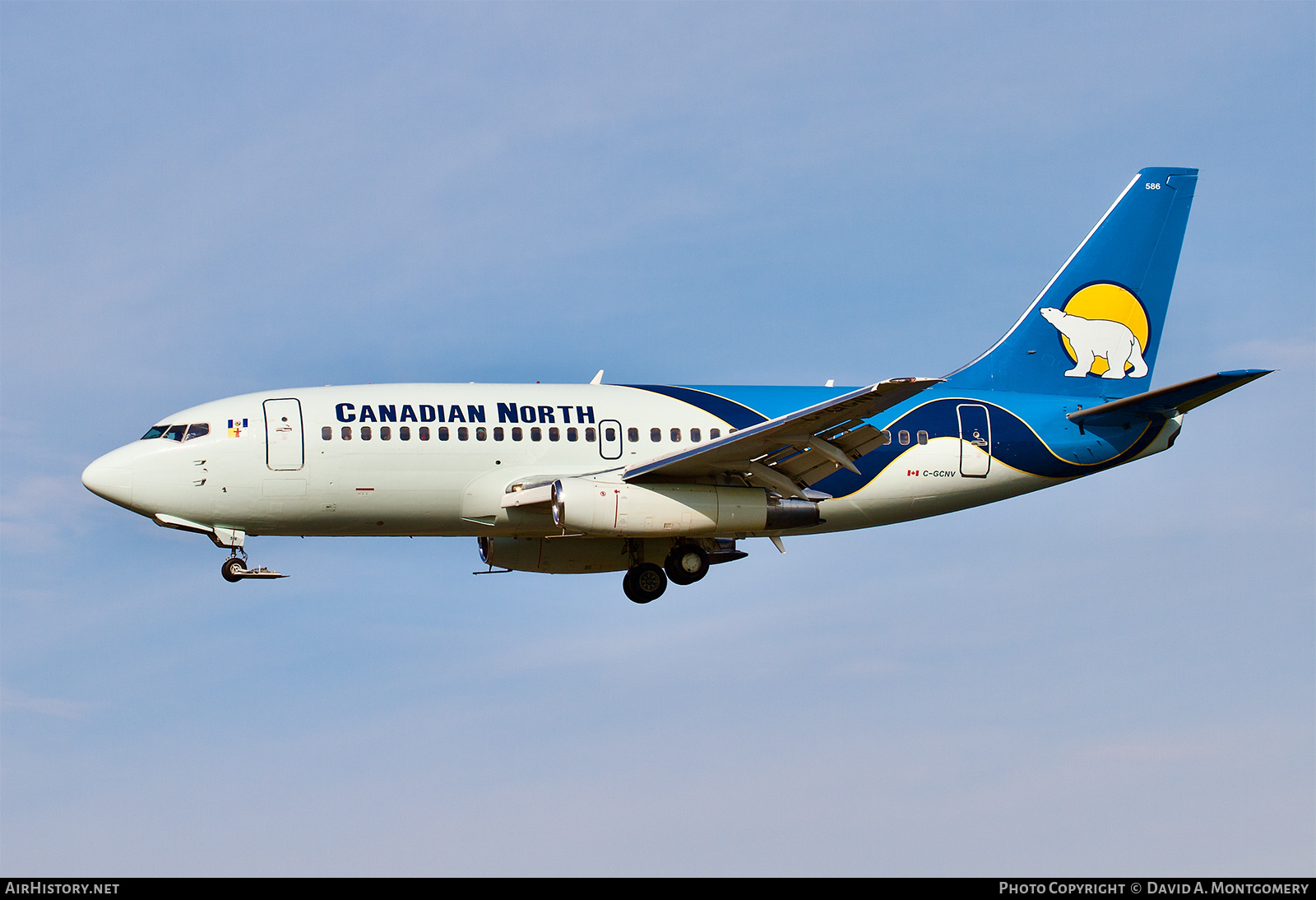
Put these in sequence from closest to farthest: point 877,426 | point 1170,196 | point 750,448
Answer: point 750,448 < point 877,426 < point 1170,196

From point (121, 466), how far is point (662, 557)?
14.3 meters

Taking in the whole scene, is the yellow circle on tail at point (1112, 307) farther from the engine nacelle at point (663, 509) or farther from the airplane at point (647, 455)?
the engine nacelle at point (663, 509)

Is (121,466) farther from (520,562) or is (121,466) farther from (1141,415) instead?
(1141,415)

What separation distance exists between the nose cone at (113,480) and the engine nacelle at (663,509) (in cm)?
1012

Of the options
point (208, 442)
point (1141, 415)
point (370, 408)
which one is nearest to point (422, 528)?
point (370, 408)

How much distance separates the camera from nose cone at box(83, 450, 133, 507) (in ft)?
108

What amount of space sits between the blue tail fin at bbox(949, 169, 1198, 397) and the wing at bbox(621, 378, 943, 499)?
19.9 ft

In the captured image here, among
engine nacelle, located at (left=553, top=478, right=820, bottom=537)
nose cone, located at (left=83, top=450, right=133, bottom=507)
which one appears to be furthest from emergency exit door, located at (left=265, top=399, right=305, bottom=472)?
engine nacelle, located at (left=553, top=478, right=820, bottom=537)

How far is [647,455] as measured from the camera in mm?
35469

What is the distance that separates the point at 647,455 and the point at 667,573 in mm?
4228

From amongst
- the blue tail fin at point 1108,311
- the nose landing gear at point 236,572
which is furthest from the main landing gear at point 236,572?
the blue tail fin at point 1108,311

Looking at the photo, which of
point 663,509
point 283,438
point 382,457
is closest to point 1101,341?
point 663,509

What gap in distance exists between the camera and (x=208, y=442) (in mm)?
33344

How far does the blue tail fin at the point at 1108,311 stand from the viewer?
39.3m
